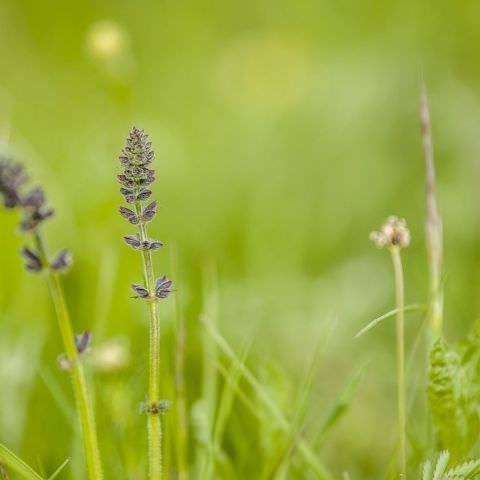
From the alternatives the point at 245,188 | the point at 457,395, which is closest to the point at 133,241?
the point at 457,395

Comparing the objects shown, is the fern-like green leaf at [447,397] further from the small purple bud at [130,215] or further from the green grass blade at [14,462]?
the green grass blade at [14,462]

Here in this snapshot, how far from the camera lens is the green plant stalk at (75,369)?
1.08 m

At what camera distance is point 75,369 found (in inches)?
44.1

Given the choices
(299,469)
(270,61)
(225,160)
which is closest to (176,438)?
(299,469)

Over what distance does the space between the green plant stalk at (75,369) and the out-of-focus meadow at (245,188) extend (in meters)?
0.22

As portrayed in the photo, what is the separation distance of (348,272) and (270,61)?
2530mm

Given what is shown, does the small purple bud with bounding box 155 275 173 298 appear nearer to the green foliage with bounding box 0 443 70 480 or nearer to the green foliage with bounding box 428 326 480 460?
the green foliage with bounding box 0 443 70 480

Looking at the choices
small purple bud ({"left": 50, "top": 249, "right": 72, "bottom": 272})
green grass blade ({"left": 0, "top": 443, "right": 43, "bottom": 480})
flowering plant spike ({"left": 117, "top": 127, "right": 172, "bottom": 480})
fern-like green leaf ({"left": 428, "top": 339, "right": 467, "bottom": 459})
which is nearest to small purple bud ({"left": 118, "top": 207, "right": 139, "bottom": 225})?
flowering plant spike ({"left": 117, "top": 127, "right": 172, "bottom": 480})

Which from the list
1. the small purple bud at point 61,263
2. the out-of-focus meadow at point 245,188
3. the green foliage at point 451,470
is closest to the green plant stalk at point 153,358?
the small purple bud at point 61,263

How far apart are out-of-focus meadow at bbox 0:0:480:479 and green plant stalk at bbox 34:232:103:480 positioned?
0.22 m

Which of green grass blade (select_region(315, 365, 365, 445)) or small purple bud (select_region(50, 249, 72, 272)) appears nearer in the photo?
small purple bud (select_region(50, 249, 72, 272))

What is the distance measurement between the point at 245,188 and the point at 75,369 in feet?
8.00

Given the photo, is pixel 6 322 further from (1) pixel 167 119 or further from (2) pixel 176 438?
(1) pixel 167 119

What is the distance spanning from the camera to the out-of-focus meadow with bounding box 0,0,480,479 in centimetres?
208
